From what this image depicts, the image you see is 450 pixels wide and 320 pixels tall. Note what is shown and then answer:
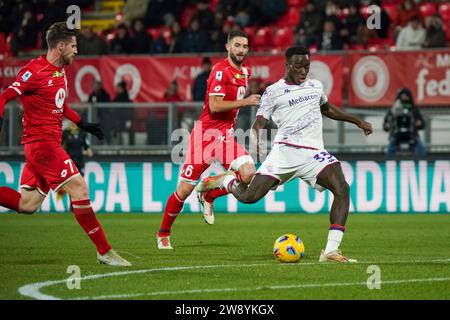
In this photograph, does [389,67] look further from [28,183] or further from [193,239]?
[28,183]

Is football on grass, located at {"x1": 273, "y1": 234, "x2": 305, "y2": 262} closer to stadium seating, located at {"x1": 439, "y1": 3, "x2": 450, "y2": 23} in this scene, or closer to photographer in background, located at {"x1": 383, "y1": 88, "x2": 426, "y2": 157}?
photographer in background, located at {"x1": 383, "y1": 88, "x2": 426, "y2": 157}

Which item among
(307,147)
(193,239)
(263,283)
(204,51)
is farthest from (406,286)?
(204,51)

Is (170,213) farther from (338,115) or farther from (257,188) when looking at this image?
(338,115)

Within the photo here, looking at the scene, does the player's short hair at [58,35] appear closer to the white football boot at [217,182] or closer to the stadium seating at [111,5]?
the white football boot at [217,182]

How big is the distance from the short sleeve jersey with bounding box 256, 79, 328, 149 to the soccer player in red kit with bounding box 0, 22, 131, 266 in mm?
2256

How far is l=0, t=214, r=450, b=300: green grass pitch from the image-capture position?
848 centimetres

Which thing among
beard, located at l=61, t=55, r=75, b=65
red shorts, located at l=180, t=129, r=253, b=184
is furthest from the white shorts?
beard, located at l=61, t=55, r=75, b=65

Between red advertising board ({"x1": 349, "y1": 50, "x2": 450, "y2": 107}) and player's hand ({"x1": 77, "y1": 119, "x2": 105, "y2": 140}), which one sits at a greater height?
red advertising board ({"x1": 349, "y1": 50, "x2": 450, "y2": 107})

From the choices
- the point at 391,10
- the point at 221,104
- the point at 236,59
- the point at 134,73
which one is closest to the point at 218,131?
the point at 221,104

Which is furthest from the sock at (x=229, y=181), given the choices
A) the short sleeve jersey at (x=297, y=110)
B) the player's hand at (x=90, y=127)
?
the player's hand at (x=90, y=127)

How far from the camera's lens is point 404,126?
66.1ft
